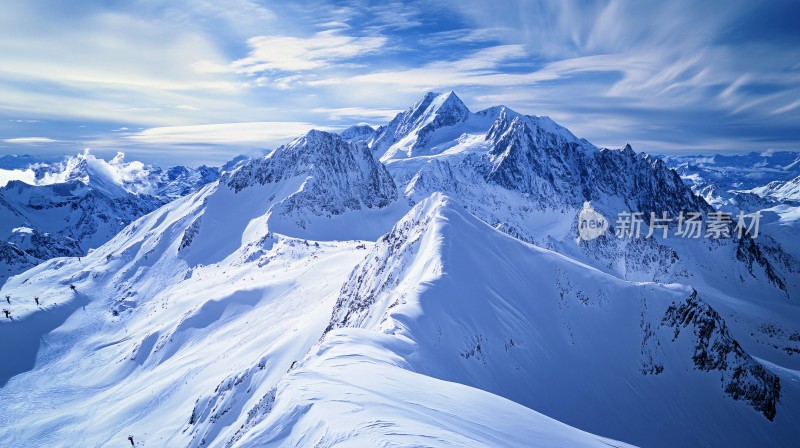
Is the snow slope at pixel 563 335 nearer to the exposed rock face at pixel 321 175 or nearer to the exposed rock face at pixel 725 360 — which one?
the exposed rock face at pixel 725 360

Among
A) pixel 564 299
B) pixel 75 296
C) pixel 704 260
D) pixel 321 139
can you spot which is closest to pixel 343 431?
pixel 564 299


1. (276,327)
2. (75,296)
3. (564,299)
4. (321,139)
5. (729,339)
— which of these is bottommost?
(75,296)

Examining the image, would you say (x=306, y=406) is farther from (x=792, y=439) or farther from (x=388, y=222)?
(x=388, y=222)

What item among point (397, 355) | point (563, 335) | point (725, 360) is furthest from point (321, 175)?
point (725, 360)

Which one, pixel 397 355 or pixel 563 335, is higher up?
pixel 397 355

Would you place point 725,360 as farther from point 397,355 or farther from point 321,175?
point 321,175

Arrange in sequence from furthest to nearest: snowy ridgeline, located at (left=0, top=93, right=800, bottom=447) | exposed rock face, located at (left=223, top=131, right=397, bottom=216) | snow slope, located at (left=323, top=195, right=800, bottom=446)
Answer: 1. exposed rock face, located at (left=223, top=131, right=397, bottom=216)
2. snow slope, located at (left=323, top=195, right=800, bottom=446)
3. snowy ridgeline, located at (left=0, top=93, right=800, bottom=447)

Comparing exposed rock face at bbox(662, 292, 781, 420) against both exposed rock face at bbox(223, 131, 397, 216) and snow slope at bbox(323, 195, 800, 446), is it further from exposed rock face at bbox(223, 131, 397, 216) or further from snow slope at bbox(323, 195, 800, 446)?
exposed rock face at bbox(223, 131, 397, 216)

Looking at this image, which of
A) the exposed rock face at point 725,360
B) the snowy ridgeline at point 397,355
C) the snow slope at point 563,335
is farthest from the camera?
the exposed rock face at point 725,360

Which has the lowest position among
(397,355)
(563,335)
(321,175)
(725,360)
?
(725,360)

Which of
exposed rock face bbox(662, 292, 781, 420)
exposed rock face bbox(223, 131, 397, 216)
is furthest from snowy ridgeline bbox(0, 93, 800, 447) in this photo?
exposed rock face bbox(223, 131, 397, 216)

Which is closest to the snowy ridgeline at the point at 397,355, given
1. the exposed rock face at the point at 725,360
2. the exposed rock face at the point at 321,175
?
the exposed rock face at the point at 725,360
